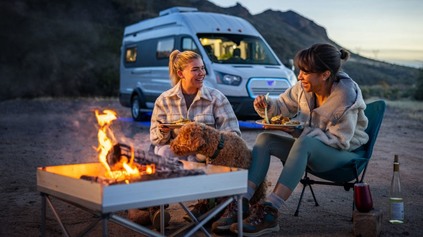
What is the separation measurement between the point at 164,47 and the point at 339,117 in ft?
30.3

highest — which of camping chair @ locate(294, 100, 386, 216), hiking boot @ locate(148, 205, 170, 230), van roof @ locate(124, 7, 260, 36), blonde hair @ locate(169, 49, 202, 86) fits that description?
van roof @ locate(124, 7, 260, 36)

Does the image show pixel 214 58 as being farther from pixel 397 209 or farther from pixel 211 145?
pixel 211 145

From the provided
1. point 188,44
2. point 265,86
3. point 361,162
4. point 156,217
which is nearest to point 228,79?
point 265,86

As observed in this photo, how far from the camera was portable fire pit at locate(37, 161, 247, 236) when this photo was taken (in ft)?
9.73

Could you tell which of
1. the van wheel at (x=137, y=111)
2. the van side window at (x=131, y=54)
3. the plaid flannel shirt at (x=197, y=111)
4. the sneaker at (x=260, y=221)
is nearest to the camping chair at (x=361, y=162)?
the sneaker at (x=260, y=221)

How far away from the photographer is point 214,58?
11.6m

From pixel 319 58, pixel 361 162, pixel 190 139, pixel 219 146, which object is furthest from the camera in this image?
pixel 361 162

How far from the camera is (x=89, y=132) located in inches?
471

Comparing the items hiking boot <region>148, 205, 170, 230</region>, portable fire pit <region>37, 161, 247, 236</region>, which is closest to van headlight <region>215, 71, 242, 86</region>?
hiking boot <region>148, 205, 170, 230</region>

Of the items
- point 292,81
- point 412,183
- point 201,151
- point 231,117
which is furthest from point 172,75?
point 292,81

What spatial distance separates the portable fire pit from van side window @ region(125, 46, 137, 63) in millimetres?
11527

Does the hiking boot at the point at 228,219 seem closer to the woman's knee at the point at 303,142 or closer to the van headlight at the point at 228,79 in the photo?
the woman's knee at the point at 303,142

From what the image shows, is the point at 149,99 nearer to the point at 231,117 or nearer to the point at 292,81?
the point at 292,81

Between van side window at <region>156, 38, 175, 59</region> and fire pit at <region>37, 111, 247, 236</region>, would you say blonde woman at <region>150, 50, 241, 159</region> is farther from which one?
van side window at <region>156, 38, 175, 59</region>
